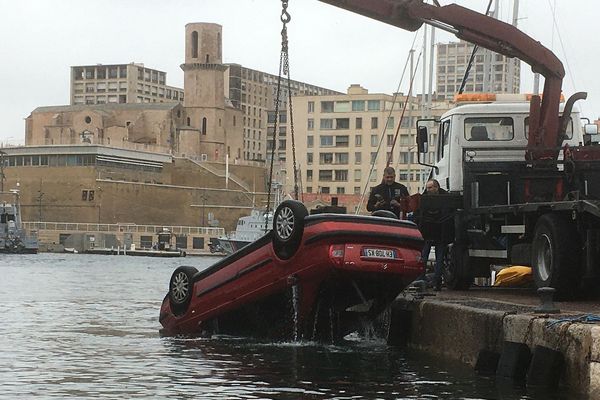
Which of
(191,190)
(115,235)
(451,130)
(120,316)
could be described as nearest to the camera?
(451,130)

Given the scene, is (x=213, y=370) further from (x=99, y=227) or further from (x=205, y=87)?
(x=205, y=87)

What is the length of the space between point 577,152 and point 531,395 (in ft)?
21.8

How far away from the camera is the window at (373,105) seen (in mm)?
152375

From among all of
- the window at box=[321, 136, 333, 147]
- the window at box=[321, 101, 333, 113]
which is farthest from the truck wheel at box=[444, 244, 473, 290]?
the window at box=[321, 136, 333, 147]

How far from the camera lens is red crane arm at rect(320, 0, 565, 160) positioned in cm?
1883

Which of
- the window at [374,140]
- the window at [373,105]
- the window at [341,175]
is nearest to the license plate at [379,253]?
the window at [374,140]

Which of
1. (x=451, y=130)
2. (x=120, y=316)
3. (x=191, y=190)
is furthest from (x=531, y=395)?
(x=191, y=190)

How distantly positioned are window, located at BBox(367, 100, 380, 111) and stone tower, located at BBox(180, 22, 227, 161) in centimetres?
2747

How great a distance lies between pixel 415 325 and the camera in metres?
15.6

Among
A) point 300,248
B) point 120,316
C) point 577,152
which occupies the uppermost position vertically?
point 577,152

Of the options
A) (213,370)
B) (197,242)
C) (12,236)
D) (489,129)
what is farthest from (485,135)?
(197,242)

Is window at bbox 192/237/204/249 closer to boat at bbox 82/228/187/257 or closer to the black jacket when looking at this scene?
boat at bbox 82/228/187/257

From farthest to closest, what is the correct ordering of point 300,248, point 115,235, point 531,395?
point 115,235
point 300,248
point 531,395

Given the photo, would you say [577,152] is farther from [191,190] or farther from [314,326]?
[191,190]
